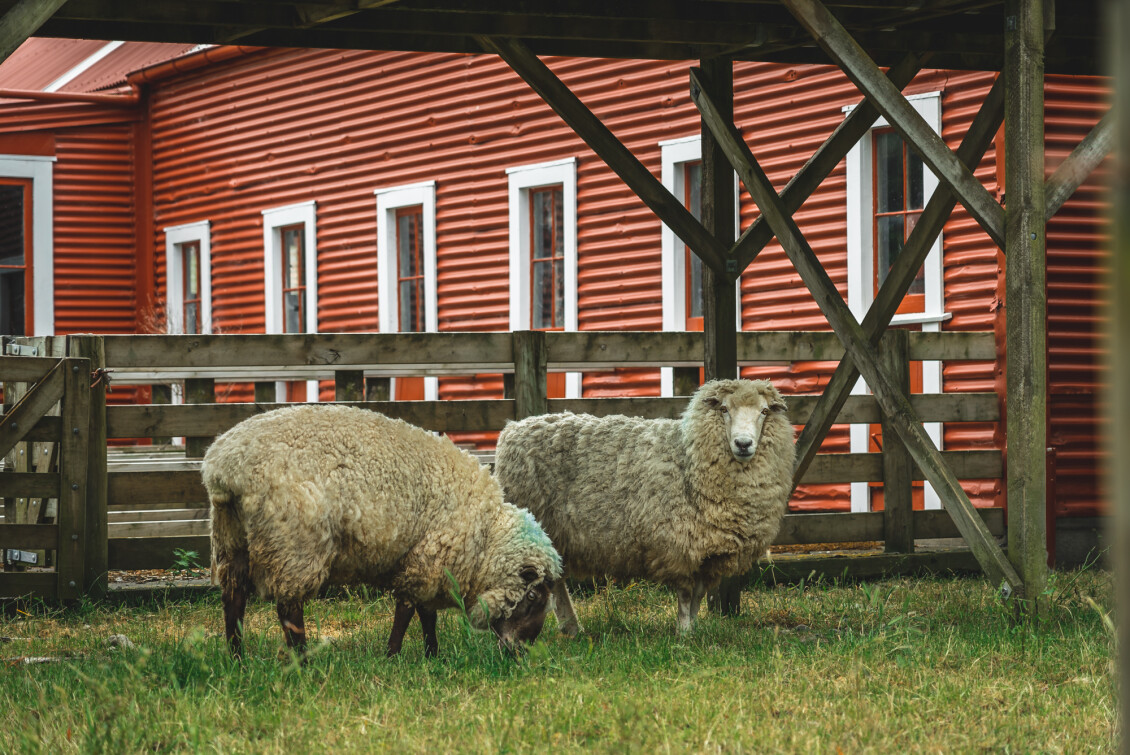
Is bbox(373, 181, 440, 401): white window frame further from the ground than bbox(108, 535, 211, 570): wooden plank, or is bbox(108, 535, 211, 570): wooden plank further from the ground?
bbox(373, 181, 440, 401): white window frame

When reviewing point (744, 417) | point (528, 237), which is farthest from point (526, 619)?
point (528, 237)

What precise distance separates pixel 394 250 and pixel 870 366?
10223mm

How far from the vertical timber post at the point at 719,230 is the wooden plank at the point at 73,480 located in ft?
12.0

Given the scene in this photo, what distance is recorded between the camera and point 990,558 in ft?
19.3

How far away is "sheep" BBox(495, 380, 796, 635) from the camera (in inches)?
248

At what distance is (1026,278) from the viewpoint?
566 centimetres

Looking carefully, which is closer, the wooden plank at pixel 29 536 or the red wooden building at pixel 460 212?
the wooden plank at pixel 29 536

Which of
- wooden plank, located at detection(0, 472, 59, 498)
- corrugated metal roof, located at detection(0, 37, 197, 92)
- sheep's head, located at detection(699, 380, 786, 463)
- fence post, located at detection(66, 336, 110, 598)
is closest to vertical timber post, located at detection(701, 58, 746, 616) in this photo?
sheep's head, located at detection(699, 380, 786, 463)

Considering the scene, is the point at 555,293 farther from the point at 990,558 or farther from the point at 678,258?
the point at 990,558

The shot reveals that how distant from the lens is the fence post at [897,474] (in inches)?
338

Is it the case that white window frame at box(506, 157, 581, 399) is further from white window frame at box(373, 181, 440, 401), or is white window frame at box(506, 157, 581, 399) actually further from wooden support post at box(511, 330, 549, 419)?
wooden support post at box(511, 330, 549, 419)

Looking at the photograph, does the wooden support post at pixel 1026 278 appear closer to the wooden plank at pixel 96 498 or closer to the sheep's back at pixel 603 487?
the sheep's back at pixel 603 487

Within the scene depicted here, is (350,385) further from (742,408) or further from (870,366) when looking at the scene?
(870,366)

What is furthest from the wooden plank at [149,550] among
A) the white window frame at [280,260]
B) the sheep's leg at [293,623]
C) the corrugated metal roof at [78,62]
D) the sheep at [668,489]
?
the corrugated metal roof at [78,62]
